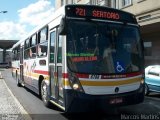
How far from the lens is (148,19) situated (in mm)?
28797

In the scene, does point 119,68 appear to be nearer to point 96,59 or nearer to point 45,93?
point 96,59

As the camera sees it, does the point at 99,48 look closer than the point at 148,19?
Yes

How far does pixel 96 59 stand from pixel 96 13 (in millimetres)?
1285

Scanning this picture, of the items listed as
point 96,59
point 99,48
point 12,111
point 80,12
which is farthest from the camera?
point 12,111

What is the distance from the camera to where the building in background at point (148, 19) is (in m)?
28.3

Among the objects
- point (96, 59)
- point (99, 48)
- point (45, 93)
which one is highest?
point (99, 48)

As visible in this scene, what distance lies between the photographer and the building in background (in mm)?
28328

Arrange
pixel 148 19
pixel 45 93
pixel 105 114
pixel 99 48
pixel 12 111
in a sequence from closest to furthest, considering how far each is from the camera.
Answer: pixel 99 48
pixel 105 114
pixel 12 111
pixel 45 93
pixel 148 19

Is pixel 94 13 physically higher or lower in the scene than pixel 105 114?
higher

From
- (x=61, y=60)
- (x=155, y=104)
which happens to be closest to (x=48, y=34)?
(x=61, y=60)

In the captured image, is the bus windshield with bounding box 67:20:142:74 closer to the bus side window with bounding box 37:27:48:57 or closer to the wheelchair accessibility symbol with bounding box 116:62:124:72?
the wheelchair accessibility symbol with bounding box 116:62:124:72

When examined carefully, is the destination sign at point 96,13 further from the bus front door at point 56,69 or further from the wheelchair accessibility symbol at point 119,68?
the wheelchair accessibility symbol at point 119,68

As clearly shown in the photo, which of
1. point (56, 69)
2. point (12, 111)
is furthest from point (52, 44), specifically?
point (12, 111)

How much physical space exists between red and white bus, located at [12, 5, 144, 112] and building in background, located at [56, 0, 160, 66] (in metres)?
18.1
